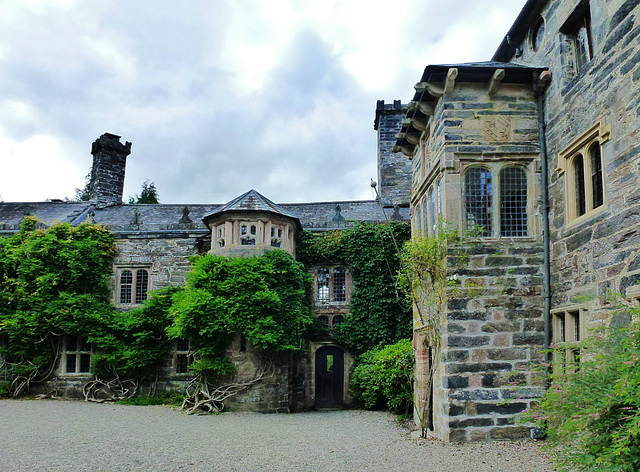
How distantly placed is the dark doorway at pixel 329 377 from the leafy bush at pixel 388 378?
1.38 metres

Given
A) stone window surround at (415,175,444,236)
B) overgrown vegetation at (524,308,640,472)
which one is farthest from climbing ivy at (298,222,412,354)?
overgrown vegetation at (524,308,640,472)

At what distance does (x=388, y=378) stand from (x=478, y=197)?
20.2 ft

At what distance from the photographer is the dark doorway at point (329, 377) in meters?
18.2

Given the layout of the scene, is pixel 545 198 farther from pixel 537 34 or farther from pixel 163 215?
pixel 163 215

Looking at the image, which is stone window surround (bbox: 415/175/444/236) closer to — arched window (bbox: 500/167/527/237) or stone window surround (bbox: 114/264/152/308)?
arched window (bbox: 500/167/527/237)

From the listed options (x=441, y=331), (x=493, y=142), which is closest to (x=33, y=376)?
(x=441, y=331)

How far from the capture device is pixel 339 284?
18.7m

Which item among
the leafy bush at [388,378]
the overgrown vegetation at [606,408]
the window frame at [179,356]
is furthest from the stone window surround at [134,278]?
the overgrown vegetation at [606,408]

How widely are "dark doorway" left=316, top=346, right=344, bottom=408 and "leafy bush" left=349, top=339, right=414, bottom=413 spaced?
1.38 meters

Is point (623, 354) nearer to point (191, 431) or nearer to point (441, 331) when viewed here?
point (441, 331)

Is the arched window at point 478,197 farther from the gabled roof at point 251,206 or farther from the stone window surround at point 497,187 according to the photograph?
the gabled roof at point 251,206

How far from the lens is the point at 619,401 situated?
4.93 metres

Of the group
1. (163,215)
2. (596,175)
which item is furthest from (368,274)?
(596,175)

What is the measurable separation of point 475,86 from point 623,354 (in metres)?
5.84
